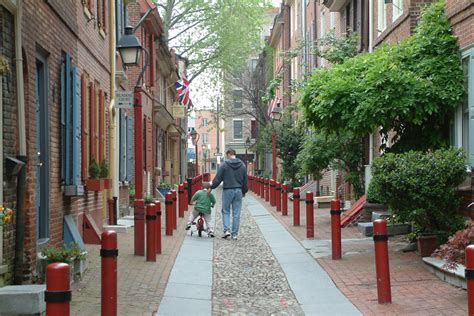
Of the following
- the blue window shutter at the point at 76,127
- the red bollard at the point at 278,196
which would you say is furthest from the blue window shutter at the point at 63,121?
the red bollard at the point at 278,196

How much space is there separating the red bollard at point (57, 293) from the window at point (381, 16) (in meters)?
12.9

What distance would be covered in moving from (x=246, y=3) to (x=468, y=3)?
96.1 ft

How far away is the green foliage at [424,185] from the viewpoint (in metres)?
9.02

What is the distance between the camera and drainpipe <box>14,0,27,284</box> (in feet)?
24.1

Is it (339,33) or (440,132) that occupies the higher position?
(339,33)

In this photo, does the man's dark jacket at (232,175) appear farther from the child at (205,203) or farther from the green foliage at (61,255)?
the green foliage at (61,255)

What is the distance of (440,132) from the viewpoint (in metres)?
11.4

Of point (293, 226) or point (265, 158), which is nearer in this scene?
point (293, 226)

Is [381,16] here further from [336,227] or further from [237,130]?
[237,130]

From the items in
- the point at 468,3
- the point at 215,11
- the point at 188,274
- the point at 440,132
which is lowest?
the point at 188,274

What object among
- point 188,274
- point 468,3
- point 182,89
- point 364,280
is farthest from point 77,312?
point 182,89

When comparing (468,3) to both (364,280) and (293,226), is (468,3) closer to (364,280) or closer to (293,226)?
(364,280)

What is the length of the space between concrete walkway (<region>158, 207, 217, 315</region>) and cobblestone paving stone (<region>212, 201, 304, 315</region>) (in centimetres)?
11

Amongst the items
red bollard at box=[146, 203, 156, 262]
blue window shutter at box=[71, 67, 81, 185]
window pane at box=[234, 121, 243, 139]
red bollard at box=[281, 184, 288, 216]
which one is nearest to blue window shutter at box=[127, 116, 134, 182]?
red bollard at box=[281, 184, 288, 216]
